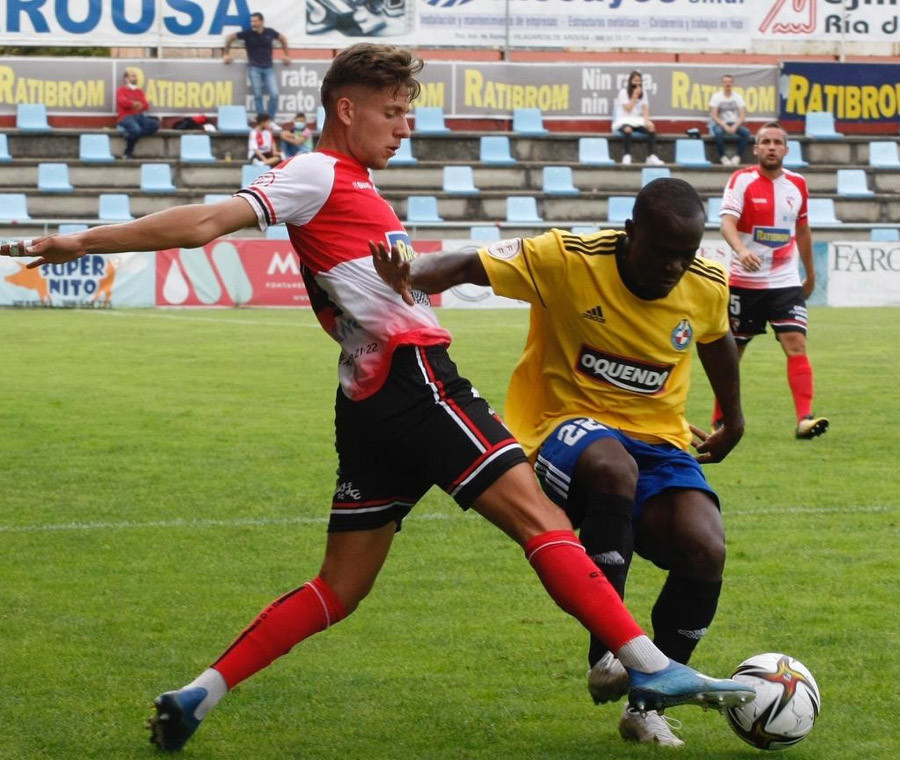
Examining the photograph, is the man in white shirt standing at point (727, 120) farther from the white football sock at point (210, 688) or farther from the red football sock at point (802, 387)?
the white football sock at point (210, 688)

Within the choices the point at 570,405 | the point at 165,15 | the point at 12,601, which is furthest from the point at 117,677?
the point at 165,15

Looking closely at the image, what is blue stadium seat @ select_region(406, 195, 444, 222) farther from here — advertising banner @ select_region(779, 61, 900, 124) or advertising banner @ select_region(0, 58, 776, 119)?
advertising banner @ select_region(779, 61, 900, 124)

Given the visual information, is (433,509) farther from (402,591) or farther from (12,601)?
Answer: (12,601)

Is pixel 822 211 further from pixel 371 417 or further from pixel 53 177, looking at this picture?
pixel 371 417

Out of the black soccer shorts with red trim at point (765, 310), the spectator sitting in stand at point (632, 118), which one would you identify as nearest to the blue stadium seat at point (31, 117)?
the spectator sitting in stand at point (632, 118)

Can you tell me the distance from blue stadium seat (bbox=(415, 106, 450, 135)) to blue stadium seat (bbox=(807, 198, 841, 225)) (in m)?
7.14

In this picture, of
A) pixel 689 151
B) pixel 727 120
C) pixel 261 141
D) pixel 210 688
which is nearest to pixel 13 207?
pixel 261 141

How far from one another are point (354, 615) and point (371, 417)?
1783mm

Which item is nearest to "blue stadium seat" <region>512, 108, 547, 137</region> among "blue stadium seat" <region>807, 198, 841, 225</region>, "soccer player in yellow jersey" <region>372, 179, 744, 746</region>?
"blue stadium seat" <region>807, 198, 841, 225</region>

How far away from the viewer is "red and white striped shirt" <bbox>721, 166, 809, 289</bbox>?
1116 centimetres

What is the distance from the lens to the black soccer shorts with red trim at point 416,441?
402cm

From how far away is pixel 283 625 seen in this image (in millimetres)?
4344

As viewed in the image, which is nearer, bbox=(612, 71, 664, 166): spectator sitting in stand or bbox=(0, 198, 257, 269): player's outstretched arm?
bbox=(0, 198, 257, 269): player's outstretched arm

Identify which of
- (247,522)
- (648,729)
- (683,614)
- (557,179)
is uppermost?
(683,614)
